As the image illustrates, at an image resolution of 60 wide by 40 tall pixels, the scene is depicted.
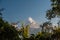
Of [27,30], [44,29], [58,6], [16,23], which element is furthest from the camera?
[44,29]

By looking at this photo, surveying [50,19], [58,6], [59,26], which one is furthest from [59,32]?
[58,6]

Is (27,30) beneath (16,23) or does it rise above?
beneath

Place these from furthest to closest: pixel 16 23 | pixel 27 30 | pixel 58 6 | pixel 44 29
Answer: pixel 44 29 < pixel 16 23 < pixel 27 30 < pixel 58 6

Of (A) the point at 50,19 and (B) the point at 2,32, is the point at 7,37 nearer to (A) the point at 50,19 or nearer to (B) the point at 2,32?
(B) the point at 2,32

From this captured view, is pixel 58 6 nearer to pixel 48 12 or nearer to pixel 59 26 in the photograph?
pixel 48 12

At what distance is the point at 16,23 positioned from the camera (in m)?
22.3

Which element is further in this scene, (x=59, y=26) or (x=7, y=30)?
(x=59, y=26)

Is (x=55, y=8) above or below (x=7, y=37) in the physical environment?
above

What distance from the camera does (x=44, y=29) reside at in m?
24.4

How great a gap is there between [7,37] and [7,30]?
654 millimetres

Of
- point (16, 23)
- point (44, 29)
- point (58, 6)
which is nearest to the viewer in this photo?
point (58, 6)

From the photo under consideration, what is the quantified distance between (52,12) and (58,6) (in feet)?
3.32

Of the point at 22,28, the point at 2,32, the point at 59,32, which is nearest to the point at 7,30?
the point at 2,32

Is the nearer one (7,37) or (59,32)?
(7,37)
